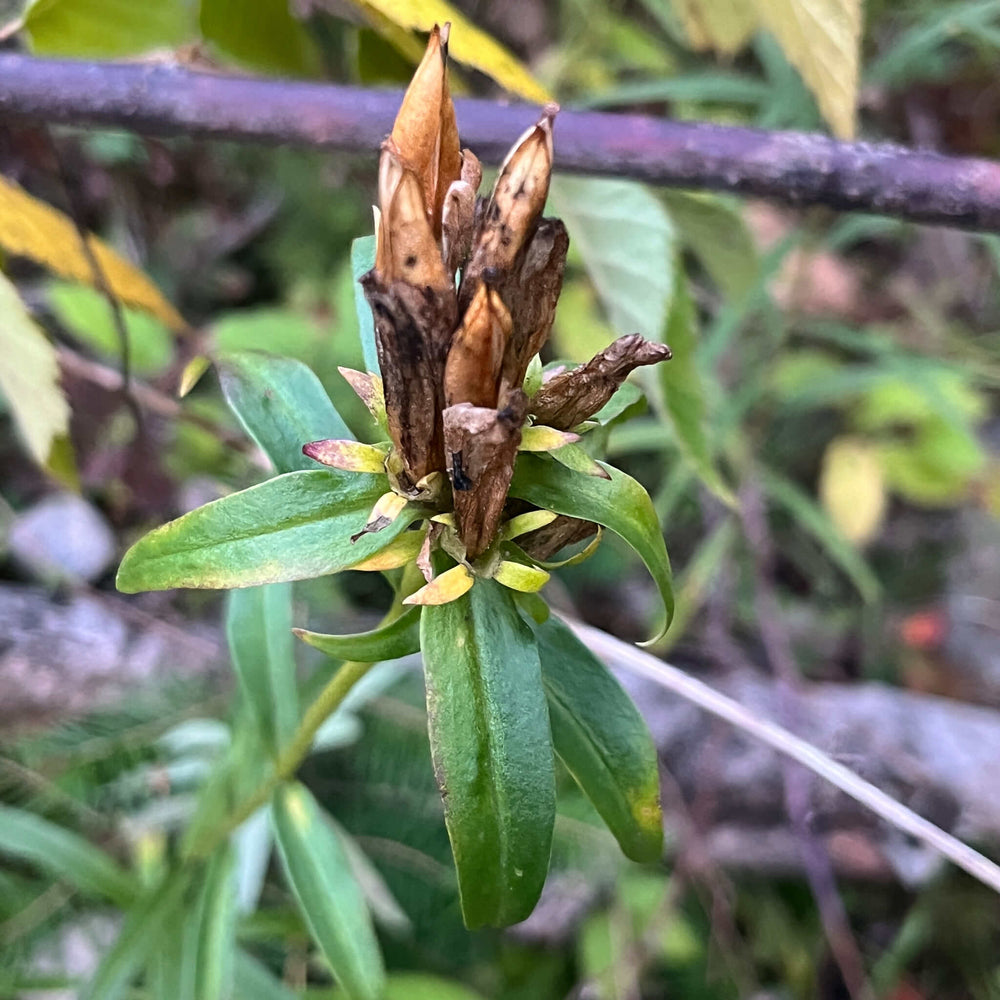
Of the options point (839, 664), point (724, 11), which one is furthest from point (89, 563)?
point (839, 664)

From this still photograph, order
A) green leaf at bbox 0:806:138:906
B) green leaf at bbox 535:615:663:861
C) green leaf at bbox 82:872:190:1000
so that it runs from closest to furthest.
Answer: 1. green leaf at bbox 535:615:663:861
2. green leaf at bbox 82:872:190:1000
3. green leaf at bbox 0:806:138:906

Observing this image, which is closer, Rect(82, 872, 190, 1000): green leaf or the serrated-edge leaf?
the serrated-edge leaf

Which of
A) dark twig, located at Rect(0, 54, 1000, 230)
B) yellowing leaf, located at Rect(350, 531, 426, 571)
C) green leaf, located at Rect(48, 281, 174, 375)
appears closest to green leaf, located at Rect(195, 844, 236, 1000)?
yellowing leaf, located at Rect(350, 531, 426, 571)

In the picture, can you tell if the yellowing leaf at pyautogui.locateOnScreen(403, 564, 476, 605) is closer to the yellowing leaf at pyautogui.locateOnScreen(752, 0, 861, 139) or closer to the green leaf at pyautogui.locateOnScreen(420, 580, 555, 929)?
the green leaf at pyautogui.locateOnScreen(420, 580, 555, 929)

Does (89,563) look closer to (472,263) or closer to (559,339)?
(559,339)

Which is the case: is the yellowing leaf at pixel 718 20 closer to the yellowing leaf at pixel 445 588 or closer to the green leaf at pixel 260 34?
the green leaf at pixel 260 34
